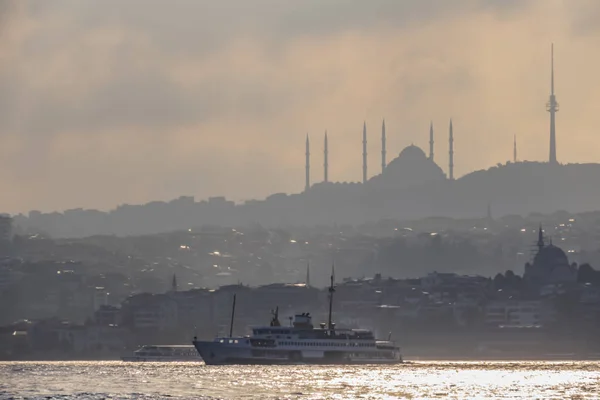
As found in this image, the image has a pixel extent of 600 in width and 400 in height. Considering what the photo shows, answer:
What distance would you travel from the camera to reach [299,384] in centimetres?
16425

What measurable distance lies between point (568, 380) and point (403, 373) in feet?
70.1

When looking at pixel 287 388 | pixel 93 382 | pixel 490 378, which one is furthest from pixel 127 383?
pixel 490 378

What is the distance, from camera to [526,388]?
6245 inches

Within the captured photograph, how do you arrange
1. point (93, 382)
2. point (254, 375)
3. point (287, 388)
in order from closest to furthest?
1. point (287, 388)
2. point (93, 382)
3. point (254, 375)

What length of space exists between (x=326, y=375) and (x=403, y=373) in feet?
32.9

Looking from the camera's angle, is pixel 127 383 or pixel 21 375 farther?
pixel 21 375

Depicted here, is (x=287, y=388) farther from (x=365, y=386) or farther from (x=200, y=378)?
(x=200, y=378)

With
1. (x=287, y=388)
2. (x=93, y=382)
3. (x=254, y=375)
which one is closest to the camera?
(x=287, y=388)

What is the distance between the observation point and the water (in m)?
149

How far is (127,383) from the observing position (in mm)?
167125

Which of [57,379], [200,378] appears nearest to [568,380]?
[200,378]

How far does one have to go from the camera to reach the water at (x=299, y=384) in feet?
488

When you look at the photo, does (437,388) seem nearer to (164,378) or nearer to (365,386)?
(365,386)

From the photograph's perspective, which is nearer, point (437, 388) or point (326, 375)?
point (437, 388)
